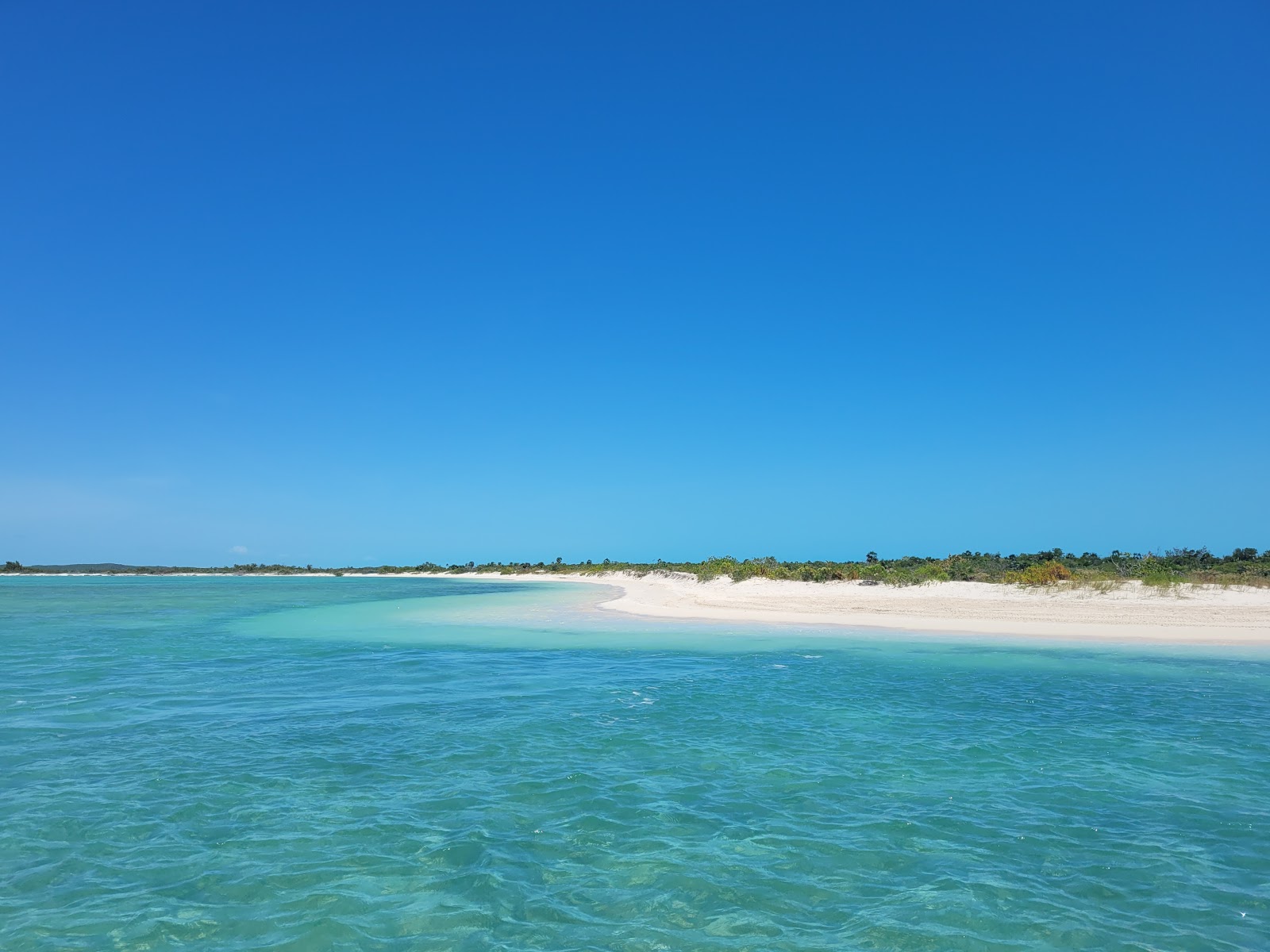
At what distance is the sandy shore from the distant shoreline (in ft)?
0.12

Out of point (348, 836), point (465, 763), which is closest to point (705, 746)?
point (465, 763)

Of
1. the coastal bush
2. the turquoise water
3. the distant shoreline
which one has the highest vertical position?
the coastal bush

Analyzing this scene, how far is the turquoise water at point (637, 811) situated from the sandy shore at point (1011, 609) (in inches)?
303

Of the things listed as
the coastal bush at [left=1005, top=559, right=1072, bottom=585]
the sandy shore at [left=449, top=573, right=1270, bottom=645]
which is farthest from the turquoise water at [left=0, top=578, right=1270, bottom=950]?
the coastal bush at [left=1005, top=559, right=1072, bottom=585]

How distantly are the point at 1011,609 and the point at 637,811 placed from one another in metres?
27.1

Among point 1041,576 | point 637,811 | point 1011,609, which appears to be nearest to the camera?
point 637,811

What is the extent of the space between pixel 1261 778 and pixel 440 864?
10.3 m

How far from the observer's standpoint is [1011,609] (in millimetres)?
30422

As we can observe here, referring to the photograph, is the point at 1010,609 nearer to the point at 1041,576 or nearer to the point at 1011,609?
the point at 1011,609

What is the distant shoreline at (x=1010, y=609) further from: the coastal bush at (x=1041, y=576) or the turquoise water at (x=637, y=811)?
the turquoise water at (x=637, y=811)

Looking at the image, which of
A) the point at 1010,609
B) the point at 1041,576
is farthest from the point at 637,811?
the point at 1041,576

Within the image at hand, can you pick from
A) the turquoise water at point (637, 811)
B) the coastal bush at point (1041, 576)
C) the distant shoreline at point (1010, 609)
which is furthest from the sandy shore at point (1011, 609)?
the turquoise water at point (637, 811)

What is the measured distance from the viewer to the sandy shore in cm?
2472

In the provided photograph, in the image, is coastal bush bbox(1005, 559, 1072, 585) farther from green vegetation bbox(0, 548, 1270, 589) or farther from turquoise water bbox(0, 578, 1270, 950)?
turquoise water bbox(0, 578, 1270, 950)
